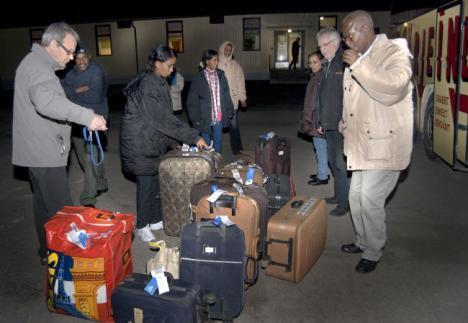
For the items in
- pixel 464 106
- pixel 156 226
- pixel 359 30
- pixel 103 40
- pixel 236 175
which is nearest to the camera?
pixel 359 30

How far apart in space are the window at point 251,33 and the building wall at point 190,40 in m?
0.30

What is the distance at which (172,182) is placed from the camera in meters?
4.90

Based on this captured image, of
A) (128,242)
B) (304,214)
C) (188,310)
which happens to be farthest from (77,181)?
(188,310)

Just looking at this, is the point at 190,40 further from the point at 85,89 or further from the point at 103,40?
the point at 85,89

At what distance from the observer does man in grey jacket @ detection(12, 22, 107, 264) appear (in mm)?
3736

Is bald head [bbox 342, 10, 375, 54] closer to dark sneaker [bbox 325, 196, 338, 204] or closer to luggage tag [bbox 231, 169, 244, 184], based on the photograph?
luggage tag [bbox 231, 169, 244, 184]

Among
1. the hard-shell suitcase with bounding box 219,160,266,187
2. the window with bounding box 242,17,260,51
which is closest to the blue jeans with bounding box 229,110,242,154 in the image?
the hard-shell suitcase with bounding box 219,160,266,187

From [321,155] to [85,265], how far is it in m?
4.18

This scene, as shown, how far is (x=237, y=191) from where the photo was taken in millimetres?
4137

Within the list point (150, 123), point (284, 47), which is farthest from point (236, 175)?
point (284, 47)

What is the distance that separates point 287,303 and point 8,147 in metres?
8.86

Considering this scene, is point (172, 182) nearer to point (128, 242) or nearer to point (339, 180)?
point (128, 242)

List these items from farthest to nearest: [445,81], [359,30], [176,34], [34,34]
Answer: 1. [34,34]
2. [176,34]
3. [445,81]
4. [359,30]

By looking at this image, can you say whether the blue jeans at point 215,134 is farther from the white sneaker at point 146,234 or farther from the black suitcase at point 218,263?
the black suitcase at point 218,263
